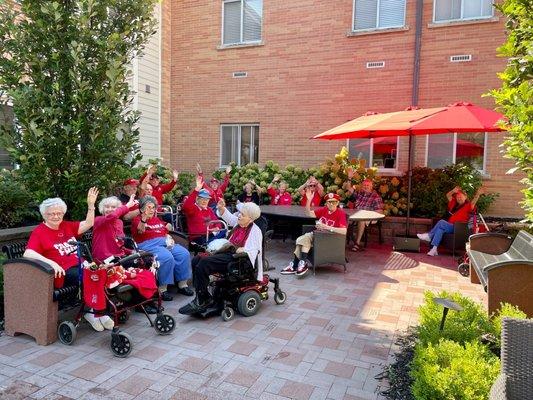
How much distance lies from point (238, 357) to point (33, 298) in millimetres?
2046

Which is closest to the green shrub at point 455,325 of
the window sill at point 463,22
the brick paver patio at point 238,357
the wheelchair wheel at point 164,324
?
the brick paver patio at point 238,357

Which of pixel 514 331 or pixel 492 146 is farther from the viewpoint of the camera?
pixel 492 146

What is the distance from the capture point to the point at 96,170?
488 cm

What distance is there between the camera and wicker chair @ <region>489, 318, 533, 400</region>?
230 centimetres

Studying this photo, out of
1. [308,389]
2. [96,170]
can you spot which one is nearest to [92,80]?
[96,170]

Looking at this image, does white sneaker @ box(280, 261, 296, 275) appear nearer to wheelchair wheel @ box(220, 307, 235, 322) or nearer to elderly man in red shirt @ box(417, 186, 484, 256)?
wheelchair wheel @ box(220, 307, 235, 322)

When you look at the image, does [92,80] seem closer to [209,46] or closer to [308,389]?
[308,389]

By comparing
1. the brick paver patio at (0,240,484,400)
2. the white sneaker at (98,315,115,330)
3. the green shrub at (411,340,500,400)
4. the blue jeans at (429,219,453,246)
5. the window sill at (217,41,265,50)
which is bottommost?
the brick paver patio at (0,240,484,400)

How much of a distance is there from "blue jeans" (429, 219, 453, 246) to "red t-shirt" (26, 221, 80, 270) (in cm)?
670

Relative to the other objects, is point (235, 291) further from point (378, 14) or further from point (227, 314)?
point (378, 14)

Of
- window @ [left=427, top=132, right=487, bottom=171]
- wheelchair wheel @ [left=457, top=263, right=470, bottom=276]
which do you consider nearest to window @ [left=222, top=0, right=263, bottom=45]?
window @ [left=427, top=132, right=487, bottom=171]

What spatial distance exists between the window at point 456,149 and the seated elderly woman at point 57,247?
8954 millimetres

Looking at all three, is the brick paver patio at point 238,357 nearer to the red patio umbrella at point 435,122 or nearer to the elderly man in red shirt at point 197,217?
the elderly man in red shirt at point 197,217

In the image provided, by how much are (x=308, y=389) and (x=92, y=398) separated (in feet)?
5.40
